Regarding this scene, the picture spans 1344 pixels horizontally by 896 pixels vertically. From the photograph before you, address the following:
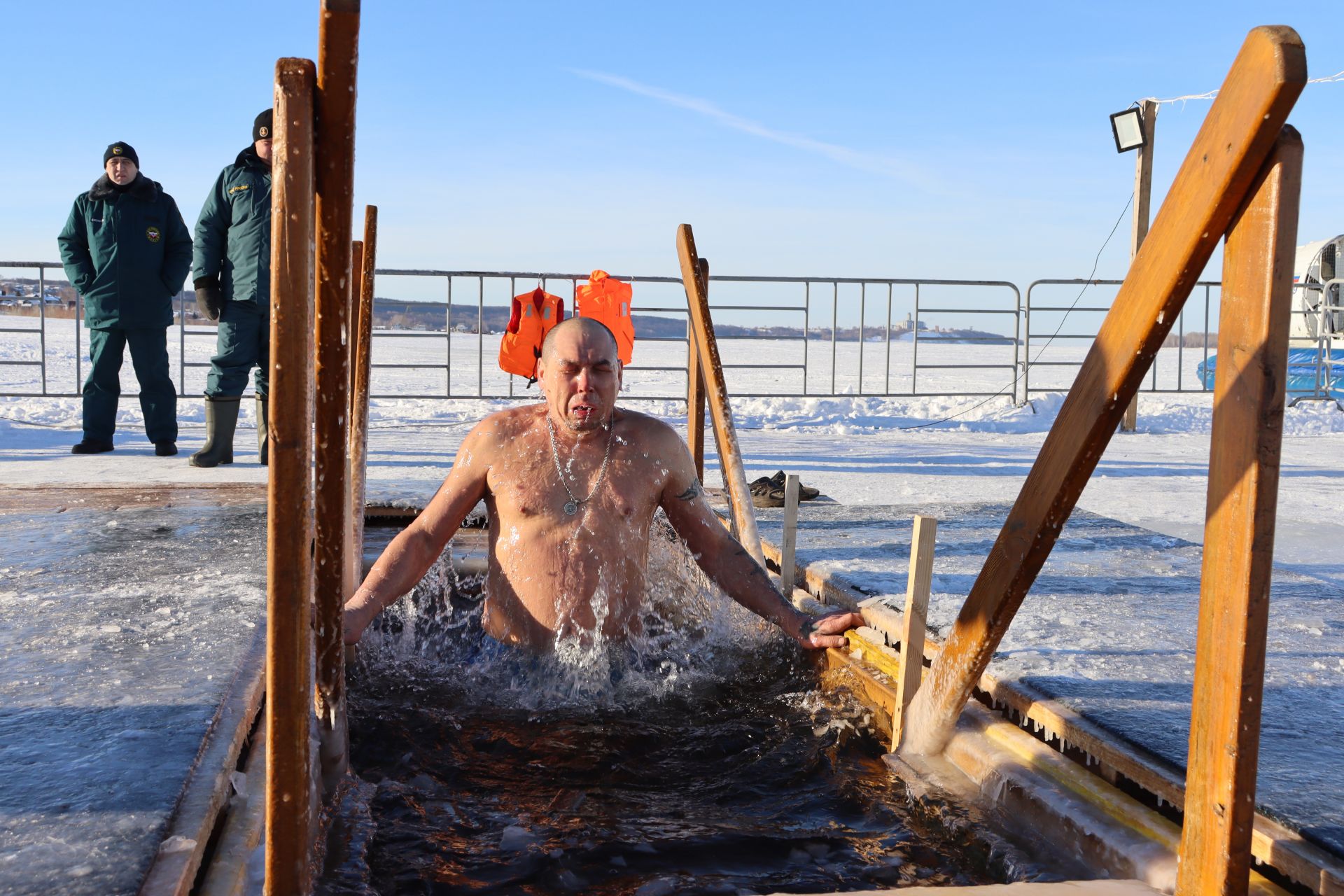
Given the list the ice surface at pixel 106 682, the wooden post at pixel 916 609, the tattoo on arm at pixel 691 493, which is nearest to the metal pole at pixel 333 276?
the ice surface at pixel 106 682

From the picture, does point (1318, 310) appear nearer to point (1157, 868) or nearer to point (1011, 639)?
point (1011, 639)

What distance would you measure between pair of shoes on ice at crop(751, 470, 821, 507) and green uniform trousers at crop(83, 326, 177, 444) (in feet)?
13.3

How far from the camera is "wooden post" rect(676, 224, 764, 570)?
370 centimetres

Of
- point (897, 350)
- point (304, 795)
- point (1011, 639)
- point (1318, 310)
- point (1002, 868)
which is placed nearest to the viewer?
point (304, 795)

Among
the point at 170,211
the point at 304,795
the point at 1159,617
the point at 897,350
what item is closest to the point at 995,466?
the point at 1159,617

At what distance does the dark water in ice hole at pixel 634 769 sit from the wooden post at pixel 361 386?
379 mm

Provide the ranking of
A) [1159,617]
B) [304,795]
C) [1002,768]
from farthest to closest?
[1159,617] → [1002,768] → [304,795]

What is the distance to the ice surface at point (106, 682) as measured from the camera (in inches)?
58.1

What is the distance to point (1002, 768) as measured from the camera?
2.13 meters

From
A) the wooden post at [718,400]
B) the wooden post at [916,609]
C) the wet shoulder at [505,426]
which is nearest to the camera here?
the wooden post at [916,609]

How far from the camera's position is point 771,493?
211 inches

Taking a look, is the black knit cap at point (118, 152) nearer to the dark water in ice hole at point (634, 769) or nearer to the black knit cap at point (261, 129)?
the black knit cap at point (261, 129)

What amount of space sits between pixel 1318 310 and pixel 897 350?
18956 millimetres

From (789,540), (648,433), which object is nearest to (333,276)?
(648,433)
